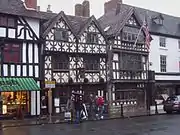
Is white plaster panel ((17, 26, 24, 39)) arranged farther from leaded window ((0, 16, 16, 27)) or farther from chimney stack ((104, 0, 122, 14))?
chimney stack ((104, 0, 122, 14))

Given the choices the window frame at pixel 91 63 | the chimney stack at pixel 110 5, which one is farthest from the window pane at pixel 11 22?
the chimney stack at pixel 110 5

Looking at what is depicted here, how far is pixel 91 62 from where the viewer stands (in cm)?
2780

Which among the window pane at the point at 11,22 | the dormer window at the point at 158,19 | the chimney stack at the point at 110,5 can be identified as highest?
the chimney stack at the point at 110,5

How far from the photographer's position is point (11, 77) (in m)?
23.4

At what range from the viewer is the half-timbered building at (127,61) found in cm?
2903

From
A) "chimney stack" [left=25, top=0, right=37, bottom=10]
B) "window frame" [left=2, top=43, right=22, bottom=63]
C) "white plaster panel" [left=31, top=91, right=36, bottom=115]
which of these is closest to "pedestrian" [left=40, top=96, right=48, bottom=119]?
"white plaster panel" [left=31, top=91, right=36, bottom=115]

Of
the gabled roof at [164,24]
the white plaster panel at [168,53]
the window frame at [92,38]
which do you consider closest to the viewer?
the window frame at [92,38]

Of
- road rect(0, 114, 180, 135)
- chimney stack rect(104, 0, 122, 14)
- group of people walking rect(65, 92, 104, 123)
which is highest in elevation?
chimney stack rect(104, 0, 122, 14)

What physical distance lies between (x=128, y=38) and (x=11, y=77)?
12060mm

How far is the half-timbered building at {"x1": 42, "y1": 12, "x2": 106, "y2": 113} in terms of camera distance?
2559 centimetres

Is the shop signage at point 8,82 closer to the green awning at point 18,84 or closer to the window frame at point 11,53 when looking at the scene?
the green awning at point 18,84

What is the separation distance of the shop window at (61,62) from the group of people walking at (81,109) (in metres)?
3.13

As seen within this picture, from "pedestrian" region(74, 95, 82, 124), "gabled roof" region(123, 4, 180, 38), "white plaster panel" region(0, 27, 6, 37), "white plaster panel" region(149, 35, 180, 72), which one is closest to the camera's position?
"pedestrian" region(74, 95, 82, 124)

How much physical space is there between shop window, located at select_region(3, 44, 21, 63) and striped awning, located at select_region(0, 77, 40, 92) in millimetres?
1407
